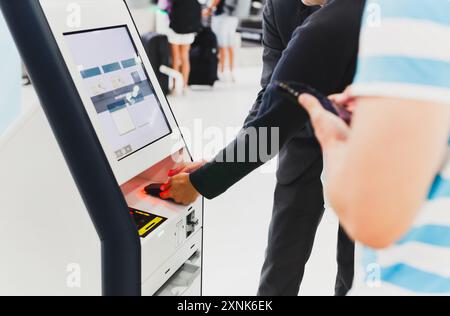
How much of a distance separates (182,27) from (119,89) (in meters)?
4.50

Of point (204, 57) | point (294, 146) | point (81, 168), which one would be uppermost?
point (81, 168)

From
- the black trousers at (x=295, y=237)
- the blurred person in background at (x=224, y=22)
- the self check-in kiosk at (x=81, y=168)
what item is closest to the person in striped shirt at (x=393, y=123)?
the self check-in kiosk at (x=81, y=168)

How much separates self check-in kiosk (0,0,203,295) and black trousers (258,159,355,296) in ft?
1.79

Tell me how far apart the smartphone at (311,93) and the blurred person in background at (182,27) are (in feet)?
16.0

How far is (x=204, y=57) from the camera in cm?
618

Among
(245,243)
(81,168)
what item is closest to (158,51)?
(245,243)

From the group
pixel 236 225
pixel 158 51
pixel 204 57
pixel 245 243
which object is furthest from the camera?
pixel 204 57

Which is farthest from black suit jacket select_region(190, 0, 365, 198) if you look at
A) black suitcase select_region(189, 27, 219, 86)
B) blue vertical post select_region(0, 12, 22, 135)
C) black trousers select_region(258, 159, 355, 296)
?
black suitcase select_region(189, 27, 219, 86)

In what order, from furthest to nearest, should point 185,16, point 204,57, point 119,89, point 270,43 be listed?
point 204,57
point 185,16
point 270,43
point 119,89

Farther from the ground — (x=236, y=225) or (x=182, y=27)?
(x=182, y=27)

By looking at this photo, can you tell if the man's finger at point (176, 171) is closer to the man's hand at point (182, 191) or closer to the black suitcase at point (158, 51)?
the man's hand at point (182, 191)

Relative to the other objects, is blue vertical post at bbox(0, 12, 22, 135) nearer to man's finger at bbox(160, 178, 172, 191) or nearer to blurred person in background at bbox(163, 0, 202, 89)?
man's finger at bbox(160, 178, 172, 191)

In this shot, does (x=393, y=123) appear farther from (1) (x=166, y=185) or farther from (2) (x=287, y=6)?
(2) (x=287, y=6)
